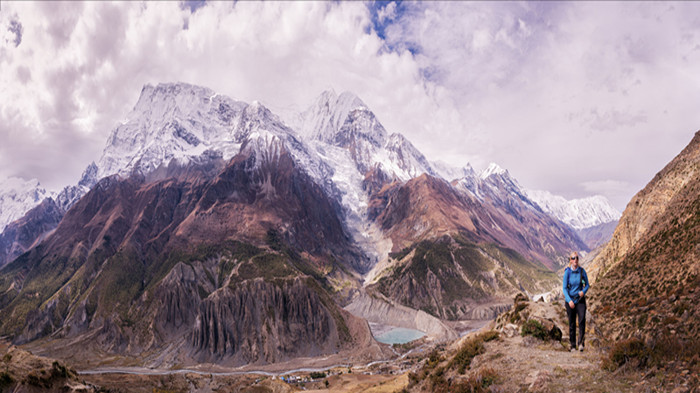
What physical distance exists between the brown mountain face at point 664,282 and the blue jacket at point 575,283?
3429mm

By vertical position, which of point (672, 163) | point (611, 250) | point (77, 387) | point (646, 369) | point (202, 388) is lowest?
point (202, 388)

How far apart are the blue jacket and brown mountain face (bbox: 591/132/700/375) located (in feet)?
11.3

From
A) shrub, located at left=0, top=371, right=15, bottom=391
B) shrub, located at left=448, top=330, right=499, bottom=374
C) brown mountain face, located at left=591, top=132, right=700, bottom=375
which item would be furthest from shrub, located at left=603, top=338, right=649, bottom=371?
shrub, located at left=0, top=371, right=15, bottom=391

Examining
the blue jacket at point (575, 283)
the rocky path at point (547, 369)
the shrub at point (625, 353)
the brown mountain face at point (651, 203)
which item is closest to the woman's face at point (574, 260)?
the blue jacket at point (575, 283)

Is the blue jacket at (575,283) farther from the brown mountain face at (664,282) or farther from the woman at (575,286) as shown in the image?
the brown mountain face at (664,282)

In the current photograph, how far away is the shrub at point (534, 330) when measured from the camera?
28650mm

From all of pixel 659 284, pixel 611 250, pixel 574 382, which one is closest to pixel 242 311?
pixel 611 250

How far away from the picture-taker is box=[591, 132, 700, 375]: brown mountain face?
2271cm

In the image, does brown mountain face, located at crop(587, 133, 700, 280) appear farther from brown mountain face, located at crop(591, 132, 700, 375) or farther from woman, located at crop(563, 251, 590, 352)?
woman, located at crop(563, 251, 590, 352)

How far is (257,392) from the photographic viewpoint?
335 feet

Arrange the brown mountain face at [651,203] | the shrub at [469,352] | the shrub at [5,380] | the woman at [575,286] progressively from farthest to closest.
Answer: the brown mountain face at [651,203], the shrub at [5,380], the shrub at [469,352], the woman at [575,286]

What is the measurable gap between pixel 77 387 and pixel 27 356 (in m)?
9.87

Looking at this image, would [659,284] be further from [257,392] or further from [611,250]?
[257,392]

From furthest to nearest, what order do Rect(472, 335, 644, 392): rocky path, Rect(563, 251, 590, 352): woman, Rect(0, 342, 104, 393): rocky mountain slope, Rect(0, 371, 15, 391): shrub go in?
Rect(0, 342, 104, 393): rocky mountain slope → Rect(0, 371, 15, 391): shrub → Rect(563, 251, 590, 352): woman → Rect(472, 335, 644, 392): rocky path
